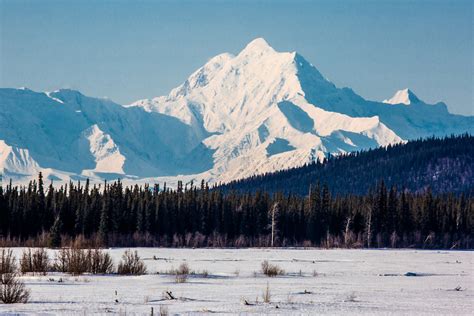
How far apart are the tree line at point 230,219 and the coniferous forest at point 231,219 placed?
0.16 meters

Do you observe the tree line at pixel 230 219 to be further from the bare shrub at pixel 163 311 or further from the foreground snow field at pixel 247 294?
the bare shrub at pixel 163 311

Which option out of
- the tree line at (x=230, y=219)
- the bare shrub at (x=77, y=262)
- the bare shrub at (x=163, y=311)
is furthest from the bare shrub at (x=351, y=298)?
the tree line at (x=230, y=219)

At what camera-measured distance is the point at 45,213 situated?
137 metres

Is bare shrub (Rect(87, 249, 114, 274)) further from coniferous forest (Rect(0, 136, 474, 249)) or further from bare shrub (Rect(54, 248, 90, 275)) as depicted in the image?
coniferous forest (Rect(0, 136, 474, 249))

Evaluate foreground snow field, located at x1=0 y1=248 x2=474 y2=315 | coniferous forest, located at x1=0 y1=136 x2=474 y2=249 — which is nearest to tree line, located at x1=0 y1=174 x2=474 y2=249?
coniferous forest, located at x1=0 y1=136 x2=474 y2=249

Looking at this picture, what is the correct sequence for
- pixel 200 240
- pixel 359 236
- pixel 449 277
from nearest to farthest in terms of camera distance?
1. pixel 449 277
2. pixel 200 240
3. pixel 359 236

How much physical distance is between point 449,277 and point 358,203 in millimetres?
115445

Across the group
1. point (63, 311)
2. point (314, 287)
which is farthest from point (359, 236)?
point (63, 311)

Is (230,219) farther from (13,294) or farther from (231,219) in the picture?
(13,294)

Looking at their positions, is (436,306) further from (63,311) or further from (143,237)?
(143,237)

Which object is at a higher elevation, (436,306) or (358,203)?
(358,203)

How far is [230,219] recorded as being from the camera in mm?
157000

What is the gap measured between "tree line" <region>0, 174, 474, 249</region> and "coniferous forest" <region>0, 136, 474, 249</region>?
0.16 metres

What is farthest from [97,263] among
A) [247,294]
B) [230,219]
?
[230,219]
